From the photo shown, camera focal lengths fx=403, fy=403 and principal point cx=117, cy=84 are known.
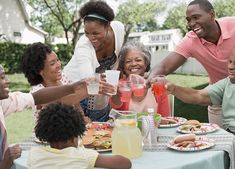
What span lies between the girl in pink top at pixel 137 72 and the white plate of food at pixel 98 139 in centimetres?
60

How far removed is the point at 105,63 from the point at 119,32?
1.16 feet

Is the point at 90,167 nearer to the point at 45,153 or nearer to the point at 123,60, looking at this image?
the point at 45,153

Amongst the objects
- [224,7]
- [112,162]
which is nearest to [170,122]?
[112,162]

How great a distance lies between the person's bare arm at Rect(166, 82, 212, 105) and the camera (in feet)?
12.2

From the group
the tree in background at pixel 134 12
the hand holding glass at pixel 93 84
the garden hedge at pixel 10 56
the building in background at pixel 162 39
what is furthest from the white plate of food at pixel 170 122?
the building in background at pixel 162 39

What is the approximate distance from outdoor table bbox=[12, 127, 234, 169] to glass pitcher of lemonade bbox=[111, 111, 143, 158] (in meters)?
0.06

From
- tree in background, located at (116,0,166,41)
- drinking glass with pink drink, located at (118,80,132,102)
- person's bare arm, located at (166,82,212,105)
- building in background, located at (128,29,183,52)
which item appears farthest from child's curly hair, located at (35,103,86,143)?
building in background, located at (128,29,183,52)

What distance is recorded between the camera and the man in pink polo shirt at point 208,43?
408 centimetres

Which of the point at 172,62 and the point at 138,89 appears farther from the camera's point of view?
the point at 172,62

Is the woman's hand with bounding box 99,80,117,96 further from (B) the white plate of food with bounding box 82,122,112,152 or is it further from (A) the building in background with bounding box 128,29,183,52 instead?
(A) the building in background with bounding box 128,29,183,52

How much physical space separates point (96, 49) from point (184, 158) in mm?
1722

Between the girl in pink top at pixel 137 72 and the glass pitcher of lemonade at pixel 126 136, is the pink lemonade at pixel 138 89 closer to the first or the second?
the girl in pink top at pixel 137 72

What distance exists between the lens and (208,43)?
4.30 metres

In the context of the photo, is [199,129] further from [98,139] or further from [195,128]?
[98,139]
